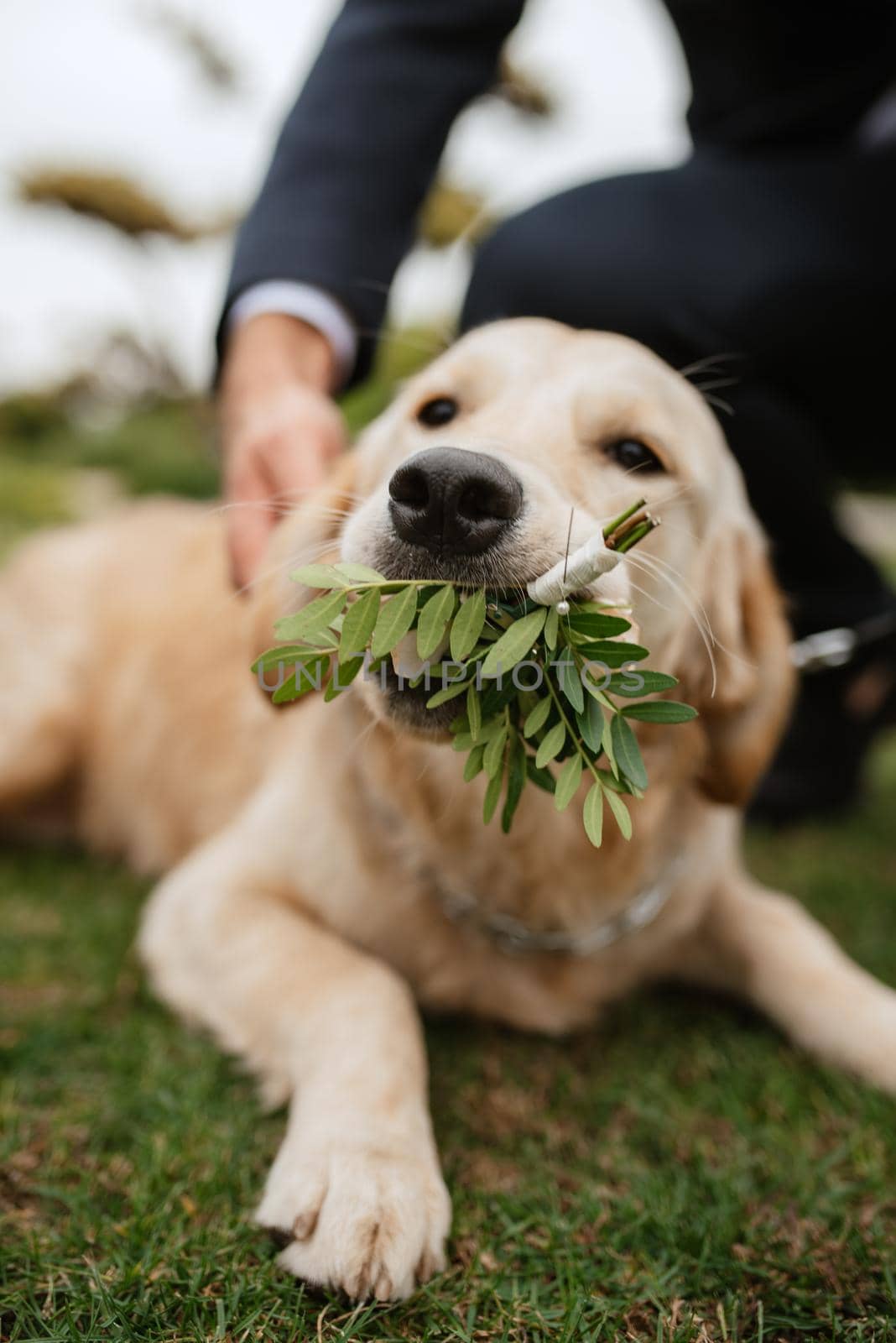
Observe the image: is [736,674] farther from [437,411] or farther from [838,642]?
[838,642]

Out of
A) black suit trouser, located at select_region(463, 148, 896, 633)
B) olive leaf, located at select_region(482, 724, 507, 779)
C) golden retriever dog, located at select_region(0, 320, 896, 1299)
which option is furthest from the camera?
black suit trouser, located at select_region(463, 148, 896, 633)

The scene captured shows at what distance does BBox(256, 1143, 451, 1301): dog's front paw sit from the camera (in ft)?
4.18

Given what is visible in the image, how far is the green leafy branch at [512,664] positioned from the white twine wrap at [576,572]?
2 cm

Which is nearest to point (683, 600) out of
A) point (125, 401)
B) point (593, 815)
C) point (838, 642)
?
point (593, 815)

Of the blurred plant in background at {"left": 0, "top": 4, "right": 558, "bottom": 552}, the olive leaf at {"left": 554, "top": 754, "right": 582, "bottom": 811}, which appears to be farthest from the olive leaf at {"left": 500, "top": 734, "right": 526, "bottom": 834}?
the blurred plant in background at {"left": 0, "top": 4, "right": 558, "bottom": 552}

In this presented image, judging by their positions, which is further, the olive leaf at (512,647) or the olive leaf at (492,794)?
the olive leaf at (492,794)

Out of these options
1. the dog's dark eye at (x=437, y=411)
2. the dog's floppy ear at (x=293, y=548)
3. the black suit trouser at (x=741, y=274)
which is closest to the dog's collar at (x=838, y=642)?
the black suit trouser at (x=741, y=274)

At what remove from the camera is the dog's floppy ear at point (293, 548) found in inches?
76.5

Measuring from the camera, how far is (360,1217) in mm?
1326

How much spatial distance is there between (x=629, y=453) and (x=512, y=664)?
2.77 ft

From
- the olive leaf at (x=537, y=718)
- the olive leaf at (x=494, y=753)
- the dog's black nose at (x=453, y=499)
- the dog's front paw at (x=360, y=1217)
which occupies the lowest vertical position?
the dog's front paw at (x=360, y=1217)

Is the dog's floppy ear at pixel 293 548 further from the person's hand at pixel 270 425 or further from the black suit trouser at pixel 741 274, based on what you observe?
the black suit trouser at pixel 741 274

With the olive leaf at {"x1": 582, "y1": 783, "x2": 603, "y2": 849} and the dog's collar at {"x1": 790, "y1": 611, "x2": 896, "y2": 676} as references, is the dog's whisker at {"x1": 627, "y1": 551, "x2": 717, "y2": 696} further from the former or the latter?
the dog's collar at {"x1": 790, "y1": 611, "x2": 896, "y2": 676}

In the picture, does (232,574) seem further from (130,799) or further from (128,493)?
(128,493)
